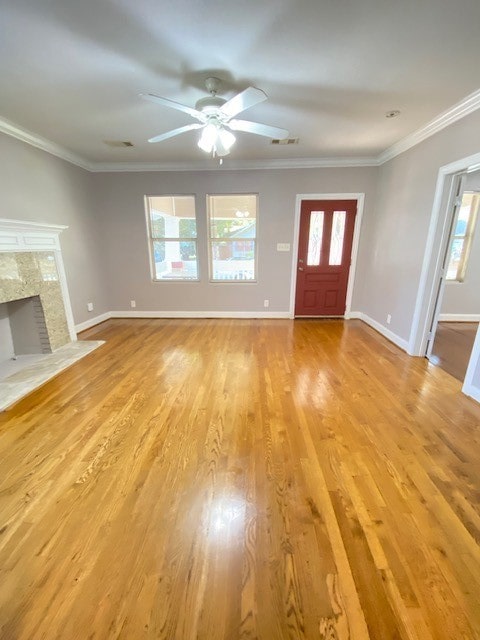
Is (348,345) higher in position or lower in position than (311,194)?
lower

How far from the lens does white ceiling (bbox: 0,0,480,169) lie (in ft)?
5.00

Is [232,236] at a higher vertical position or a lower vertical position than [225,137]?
lower

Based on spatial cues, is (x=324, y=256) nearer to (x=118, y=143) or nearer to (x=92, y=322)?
(x=118, y=143)

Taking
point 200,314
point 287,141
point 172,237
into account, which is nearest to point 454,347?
point 287,141

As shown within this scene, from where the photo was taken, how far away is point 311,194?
4.45 m

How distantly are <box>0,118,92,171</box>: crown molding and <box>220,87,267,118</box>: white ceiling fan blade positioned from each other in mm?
2679

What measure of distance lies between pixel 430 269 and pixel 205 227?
3.42 m

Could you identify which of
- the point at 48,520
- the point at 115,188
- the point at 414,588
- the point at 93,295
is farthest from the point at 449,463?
the point at 115,188

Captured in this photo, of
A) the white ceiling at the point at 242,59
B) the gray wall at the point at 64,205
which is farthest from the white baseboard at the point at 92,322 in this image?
the white ceiling at the point at 242,59

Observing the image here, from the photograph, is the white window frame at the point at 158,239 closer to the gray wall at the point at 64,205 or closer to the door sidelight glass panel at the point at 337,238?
the gray wall at the point at 64,205

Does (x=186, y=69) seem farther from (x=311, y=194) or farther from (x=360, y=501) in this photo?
(x=360, y=501)

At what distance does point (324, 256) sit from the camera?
15.4ft

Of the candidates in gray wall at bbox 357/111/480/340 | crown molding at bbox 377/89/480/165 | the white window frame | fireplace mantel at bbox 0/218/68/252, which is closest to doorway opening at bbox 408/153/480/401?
gray wall at bbox 357/111/480/340

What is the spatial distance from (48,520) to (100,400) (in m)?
1.13
